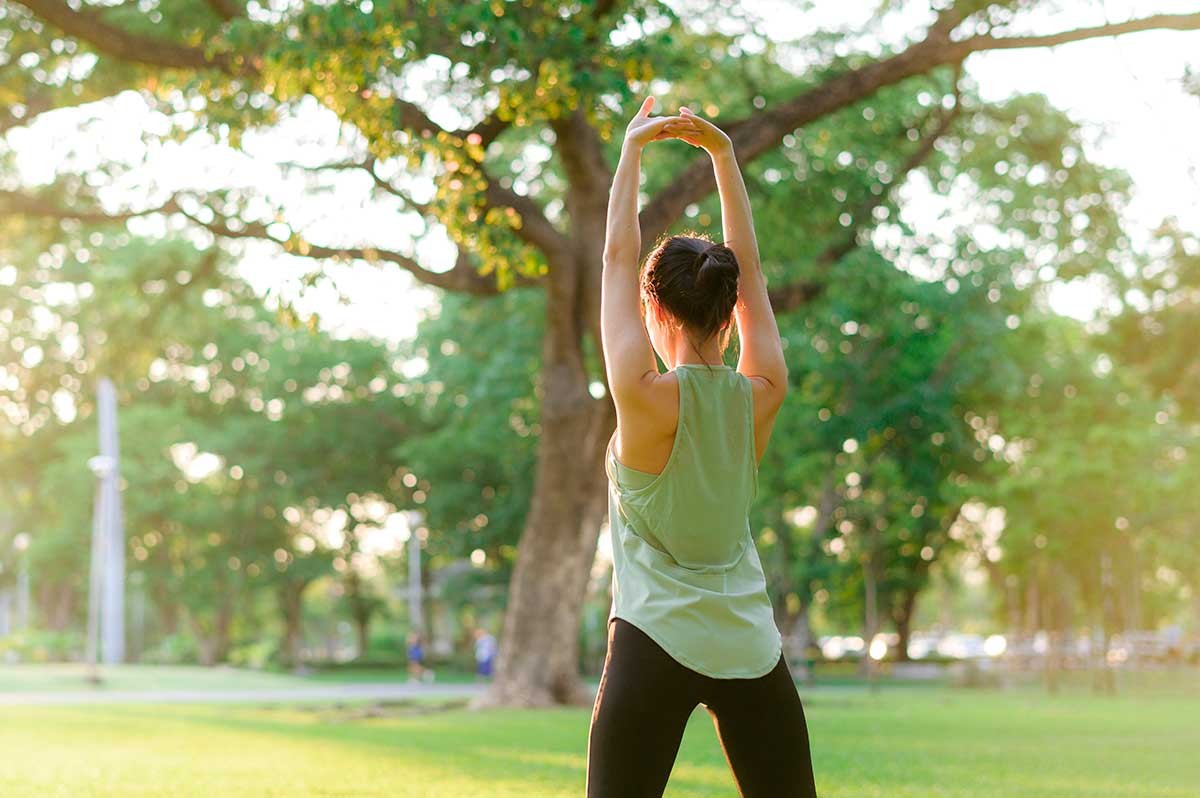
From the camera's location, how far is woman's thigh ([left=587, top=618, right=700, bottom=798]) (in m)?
3.05

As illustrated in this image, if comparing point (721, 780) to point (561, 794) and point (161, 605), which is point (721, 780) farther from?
point (161, 605)

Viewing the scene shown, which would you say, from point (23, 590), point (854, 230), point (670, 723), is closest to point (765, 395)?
point (670, 723)

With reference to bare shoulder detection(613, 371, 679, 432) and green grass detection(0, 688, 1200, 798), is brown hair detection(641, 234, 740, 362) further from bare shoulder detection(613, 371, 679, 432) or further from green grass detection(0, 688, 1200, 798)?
green grass detection(0, 688, 1200, 798)

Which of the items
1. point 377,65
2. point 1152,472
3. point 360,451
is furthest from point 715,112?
point 360,451

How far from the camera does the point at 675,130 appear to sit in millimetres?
3547

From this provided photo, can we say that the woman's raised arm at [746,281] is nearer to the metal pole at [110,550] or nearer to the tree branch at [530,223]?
the tree branch at [530,223]

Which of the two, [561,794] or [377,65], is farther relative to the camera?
[377,65]

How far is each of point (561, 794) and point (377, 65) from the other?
6.67 m

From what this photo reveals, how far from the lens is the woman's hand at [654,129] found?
11.3 feet

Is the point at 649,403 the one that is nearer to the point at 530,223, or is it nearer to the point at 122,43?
the point at 122,43

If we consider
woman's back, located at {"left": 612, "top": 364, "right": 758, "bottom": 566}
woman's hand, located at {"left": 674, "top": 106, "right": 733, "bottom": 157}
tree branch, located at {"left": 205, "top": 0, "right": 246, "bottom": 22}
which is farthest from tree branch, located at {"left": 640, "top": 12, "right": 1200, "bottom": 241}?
woman's back, located at {"left": 612, "top": 364, "right": 758, "bottom": 566}

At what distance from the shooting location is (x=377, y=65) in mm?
12883

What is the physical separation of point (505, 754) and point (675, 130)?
10.1 meters

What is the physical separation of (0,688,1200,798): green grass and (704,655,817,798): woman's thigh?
21.1 ft
